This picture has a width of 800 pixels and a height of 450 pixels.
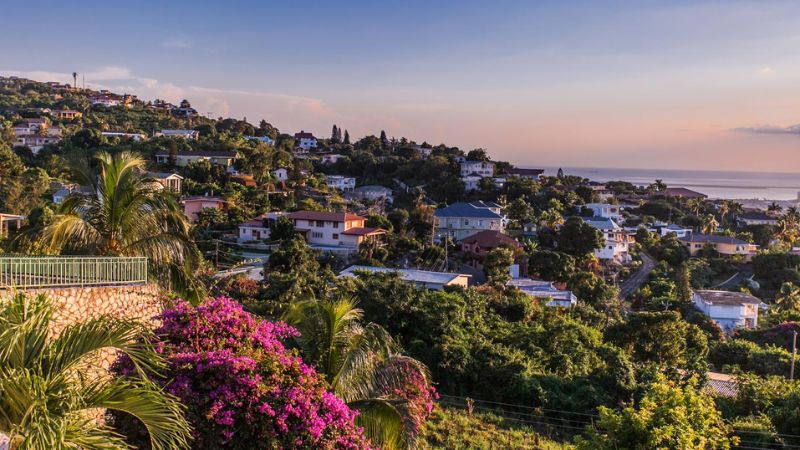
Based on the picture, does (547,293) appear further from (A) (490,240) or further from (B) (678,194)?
(B) (678,194)

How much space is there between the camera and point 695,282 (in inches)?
1759

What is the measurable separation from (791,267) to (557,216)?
61.4ft

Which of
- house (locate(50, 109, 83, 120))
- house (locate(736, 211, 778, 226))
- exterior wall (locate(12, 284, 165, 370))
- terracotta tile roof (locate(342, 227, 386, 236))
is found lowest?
terracotta tile roof (locate(342, 227, 386, 236))

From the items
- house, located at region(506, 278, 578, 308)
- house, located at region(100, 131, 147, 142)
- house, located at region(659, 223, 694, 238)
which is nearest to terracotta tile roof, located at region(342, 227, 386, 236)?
house, located at region(506, 278, 578, 308)

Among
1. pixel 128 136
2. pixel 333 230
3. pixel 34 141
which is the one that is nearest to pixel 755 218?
pixel 333 230

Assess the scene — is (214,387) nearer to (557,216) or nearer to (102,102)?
(557,216)

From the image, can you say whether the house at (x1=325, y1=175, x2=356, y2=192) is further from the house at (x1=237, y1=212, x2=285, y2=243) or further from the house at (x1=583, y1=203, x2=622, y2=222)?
the house at (x1=583, y1=203, x2=622, y2=222)

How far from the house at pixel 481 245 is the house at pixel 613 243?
29.2 ft

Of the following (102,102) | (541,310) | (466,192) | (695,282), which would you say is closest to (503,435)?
(541,310)

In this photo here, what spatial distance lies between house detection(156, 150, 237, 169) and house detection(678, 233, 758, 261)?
1938 inches

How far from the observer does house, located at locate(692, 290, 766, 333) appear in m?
34.0

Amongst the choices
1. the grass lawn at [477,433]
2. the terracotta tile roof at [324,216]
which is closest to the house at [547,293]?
the terracotta tile roof at [324,216]

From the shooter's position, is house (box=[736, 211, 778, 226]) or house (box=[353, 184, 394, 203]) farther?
house (box=[736, 211, 778, 226])

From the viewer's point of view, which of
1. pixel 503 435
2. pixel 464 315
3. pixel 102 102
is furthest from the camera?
pixel 102 102
